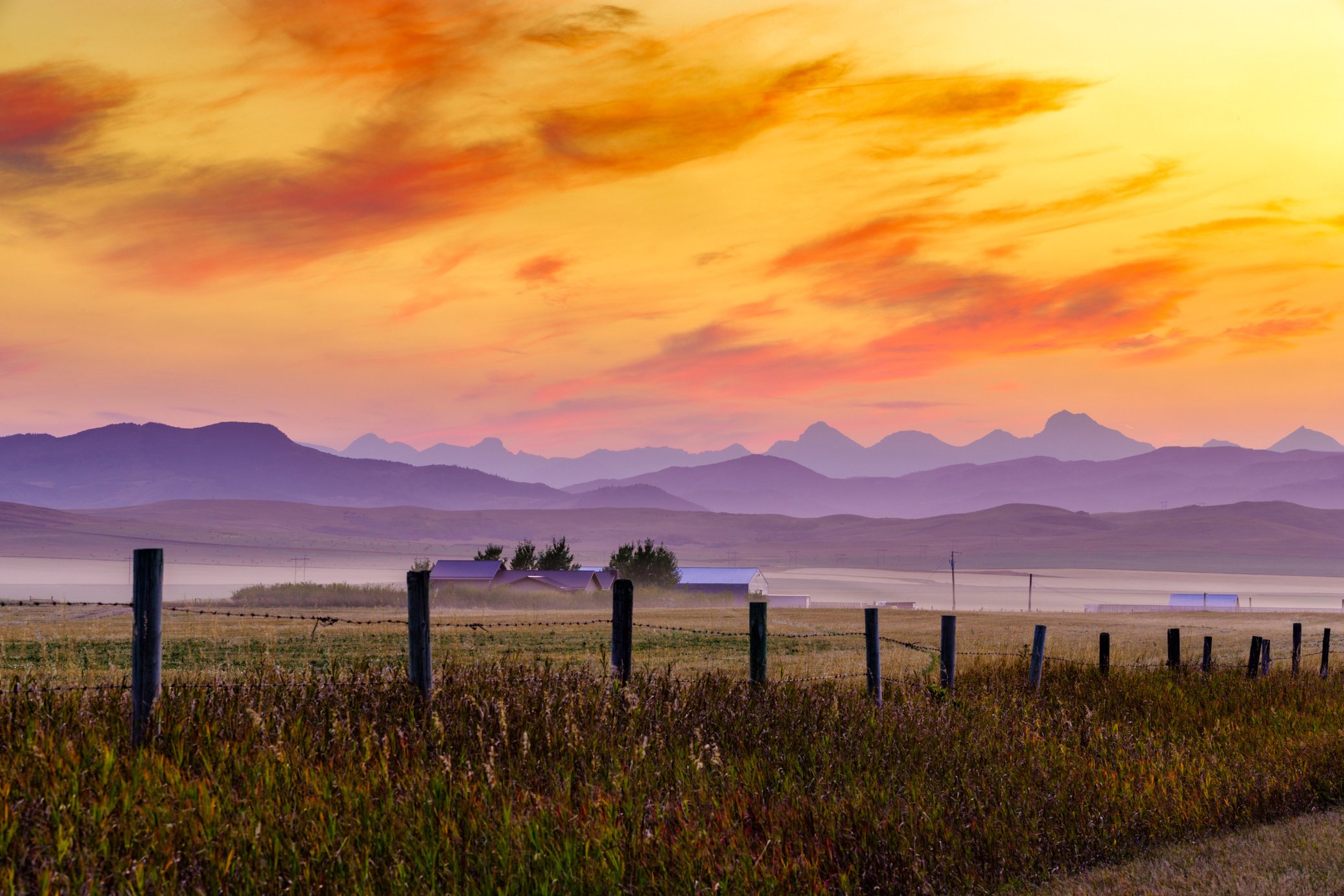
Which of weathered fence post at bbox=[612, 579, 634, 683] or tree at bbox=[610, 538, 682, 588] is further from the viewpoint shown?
tree at bbox=[610, 538, 682, 588]

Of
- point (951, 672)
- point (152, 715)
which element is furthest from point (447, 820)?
point (951, 672)

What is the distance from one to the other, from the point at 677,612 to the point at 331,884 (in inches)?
2621

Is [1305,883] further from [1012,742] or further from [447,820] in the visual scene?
[447,820]

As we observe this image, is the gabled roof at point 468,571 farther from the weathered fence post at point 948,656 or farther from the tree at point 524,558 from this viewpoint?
the weathered fence post at point 948,656

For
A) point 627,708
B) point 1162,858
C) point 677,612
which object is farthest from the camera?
point 677,612

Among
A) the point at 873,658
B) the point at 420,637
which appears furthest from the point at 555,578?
the point at 420,637

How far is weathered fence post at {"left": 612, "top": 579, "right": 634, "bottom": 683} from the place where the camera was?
11.1 meters

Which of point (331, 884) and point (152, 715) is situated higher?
point (152, 715)

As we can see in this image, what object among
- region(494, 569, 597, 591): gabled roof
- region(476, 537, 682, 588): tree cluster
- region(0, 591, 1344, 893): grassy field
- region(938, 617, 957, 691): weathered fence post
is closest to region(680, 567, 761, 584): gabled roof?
region(476, 537, 682, 588): tree cluster

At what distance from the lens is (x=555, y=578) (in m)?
91.5

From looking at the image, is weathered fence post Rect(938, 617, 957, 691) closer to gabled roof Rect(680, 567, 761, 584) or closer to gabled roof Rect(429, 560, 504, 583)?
gabled roof Rect(429, 560, 504, 583)

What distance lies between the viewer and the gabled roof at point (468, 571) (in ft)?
308

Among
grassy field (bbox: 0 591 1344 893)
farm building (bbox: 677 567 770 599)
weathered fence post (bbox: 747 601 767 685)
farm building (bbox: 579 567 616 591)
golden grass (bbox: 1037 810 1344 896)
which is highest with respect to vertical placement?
weathered fence post (bbox: 747 601 767 685)

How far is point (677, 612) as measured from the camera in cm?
7219
